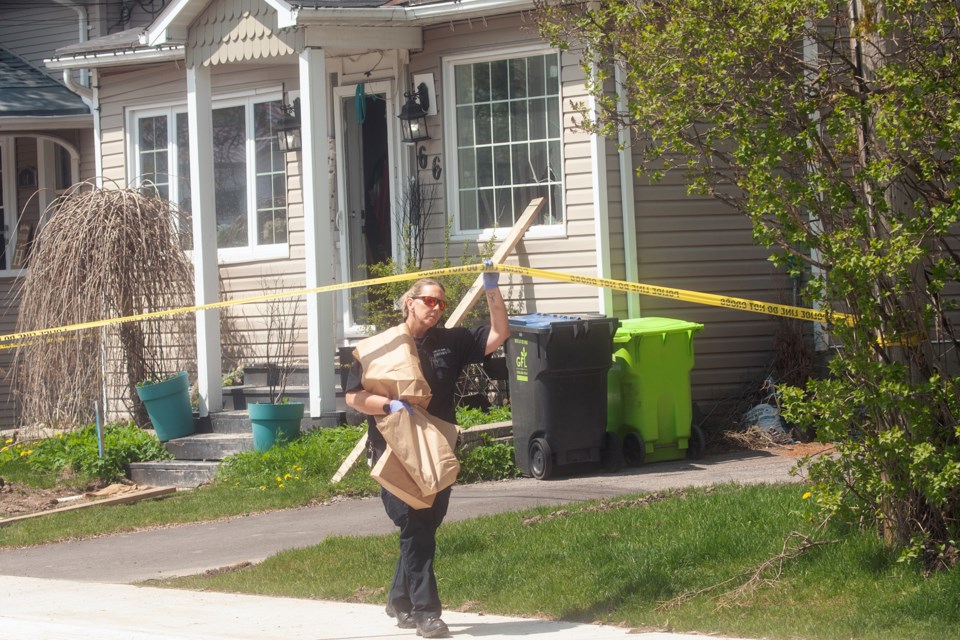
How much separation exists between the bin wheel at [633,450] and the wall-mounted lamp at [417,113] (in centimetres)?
395

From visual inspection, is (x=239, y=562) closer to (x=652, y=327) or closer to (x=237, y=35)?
(x=652, y=327)

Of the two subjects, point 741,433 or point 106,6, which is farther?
point 106,6

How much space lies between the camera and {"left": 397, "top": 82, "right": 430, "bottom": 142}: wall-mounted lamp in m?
12.5

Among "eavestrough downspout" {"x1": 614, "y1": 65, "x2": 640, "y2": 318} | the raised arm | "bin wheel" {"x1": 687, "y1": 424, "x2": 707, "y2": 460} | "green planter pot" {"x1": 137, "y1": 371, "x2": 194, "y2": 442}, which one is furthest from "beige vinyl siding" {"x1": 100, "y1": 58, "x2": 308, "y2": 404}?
the raised arm

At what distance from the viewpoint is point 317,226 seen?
1168 cm

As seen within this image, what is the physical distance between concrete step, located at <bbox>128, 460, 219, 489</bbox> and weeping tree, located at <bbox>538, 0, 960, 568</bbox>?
6.80 meters

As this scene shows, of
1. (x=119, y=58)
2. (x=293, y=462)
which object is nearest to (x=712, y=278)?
(x=293, y=462)

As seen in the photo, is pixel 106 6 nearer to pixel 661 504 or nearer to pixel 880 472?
pixel 661 504

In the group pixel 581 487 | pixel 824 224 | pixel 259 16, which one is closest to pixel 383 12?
pixel 259 16

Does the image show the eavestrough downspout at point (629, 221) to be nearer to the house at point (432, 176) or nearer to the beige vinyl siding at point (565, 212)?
the house at point (432, 176)

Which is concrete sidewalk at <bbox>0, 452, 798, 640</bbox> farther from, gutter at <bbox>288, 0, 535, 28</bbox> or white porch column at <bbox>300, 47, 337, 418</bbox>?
gutter at <bbox>288, 0, 535, 28</bbox>

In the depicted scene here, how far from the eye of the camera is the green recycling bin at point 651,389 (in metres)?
10.3

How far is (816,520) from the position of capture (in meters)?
6.47

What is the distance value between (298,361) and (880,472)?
8.56 m
